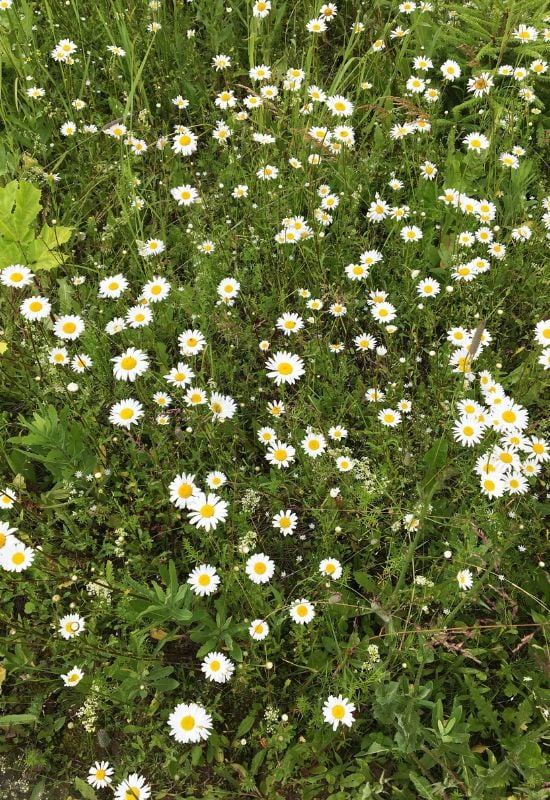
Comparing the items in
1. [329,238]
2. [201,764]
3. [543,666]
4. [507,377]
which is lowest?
[201,764]

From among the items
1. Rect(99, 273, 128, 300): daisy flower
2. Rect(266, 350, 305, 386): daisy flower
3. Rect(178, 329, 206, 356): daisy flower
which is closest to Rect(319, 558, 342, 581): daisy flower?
Rect(266, 350, 305, 386): daisy flower

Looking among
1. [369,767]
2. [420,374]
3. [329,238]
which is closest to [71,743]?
[369,767]

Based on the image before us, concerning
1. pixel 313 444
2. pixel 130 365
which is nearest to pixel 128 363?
pixel 130 365

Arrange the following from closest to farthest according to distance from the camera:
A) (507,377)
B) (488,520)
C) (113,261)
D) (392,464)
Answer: (488,520) < (392,464) < (507,377) < (113,261)

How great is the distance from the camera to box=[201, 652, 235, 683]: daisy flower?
6.43 ft

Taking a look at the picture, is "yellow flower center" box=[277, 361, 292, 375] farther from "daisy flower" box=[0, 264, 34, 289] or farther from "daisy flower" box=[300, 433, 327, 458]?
"daisy flower" box=[0, 264, 34, 289]

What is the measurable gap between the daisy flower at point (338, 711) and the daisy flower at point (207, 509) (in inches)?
26.4

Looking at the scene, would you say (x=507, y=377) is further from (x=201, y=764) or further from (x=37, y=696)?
(x=37, y=696)

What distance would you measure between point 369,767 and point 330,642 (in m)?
0.41

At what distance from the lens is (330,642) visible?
206 cm

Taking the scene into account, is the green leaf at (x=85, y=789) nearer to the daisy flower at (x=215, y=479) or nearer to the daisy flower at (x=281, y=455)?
the daisy flower at (x=215, y=479)

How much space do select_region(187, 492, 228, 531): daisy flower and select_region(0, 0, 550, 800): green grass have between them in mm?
76

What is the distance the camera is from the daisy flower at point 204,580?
207 cm

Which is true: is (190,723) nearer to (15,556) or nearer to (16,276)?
(15,556)
